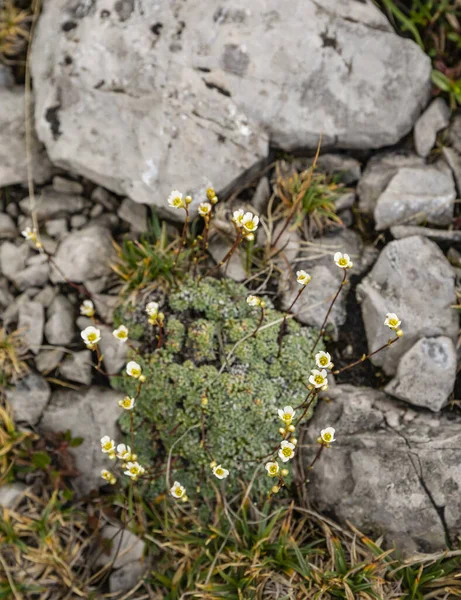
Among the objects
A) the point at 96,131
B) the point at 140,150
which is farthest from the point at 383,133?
the point at 96,131

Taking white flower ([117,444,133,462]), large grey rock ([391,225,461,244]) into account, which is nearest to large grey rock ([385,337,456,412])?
large grey rock ([391,225,461,244])

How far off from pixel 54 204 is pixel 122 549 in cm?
281

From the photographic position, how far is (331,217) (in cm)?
436

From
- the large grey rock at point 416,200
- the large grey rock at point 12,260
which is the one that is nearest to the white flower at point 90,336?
the large grey rock at point 12,260

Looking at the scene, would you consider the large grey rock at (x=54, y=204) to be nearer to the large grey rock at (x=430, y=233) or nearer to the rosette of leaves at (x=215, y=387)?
the rosette of leaves at (x=215, y=387)

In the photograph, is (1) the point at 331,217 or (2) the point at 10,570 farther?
(1) the point at 331,217

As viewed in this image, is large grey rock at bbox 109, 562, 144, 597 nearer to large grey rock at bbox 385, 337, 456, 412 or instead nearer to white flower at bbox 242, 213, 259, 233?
large grey rock at bbox 385, 337, 456, 412

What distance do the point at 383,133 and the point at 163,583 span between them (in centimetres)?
378

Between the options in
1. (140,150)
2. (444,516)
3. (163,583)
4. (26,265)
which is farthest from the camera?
(26,265)

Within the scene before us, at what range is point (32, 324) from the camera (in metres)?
4.29

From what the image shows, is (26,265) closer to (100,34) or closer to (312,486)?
(100,34)

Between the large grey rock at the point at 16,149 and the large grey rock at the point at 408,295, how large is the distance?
287 centimetres

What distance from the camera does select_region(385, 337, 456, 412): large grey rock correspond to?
377 centimetres

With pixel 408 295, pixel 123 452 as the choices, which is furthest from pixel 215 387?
pixel 408 295
